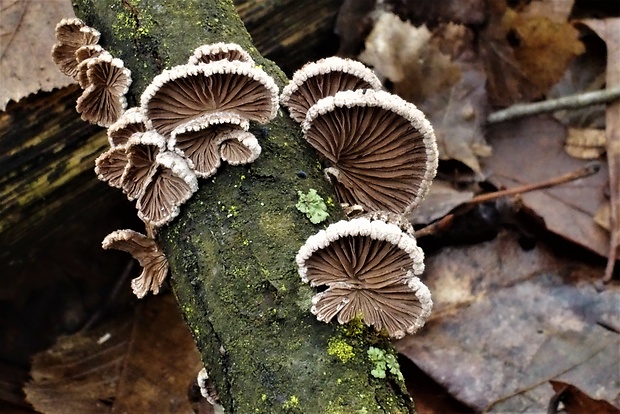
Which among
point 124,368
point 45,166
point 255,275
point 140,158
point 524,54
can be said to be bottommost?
point 124,368

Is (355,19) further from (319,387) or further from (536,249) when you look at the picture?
(319,387)

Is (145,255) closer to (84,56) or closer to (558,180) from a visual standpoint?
(84,56)

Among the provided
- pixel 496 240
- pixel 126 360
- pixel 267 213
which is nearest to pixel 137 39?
pixel 267 213

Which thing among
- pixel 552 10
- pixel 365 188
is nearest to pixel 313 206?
pixel 365 188

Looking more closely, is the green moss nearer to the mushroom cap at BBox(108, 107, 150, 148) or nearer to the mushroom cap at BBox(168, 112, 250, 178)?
the mushroom cap at BBox(168, 112, 250, 178)

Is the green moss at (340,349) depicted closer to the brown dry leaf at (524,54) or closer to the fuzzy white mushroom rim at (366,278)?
the fuzzy white mushroom rim at (366,278)

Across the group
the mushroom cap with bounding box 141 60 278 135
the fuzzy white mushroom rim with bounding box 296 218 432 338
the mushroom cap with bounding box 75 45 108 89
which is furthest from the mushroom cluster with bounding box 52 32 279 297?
the fuzzy white mushroom rim with bounding box 296 218 432 338
